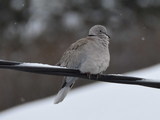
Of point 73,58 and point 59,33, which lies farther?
point 59,33

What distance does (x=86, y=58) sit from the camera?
603 centimetres

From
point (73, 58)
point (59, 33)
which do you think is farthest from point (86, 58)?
point (59, 33)

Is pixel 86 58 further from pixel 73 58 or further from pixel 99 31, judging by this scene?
pixel 99 31

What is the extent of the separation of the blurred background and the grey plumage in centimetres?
519

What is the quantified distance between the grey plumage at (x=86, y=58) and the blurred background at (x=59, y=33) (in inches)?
204

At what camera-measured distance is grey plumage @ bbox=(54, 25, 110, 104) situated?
19.6 feet

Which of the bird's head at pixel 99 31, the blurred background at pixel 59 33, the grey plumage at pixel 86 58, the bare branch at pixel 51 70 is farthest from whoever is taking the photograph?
the blurred background at pixel 59 33

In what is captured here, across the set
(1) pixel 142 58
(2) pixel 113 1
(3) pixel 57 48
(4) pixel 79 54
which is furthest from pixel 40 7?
(4) pixel 79 54

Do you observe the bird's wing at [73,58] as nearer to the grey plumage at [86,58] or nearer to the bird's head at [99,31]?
the grey plumage at [86,58]

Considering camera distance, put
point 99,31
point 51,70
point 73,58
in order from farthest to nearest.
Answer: point 99,31
point 73,58
point 51,70

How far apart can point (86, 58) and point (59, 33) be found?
327 inches

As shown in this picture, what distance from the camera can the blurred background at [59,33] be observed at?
11.9m

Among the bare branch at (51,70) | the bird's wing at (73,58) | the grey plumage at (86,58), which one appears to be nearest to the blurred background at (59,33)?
the grey plumage at (86,58)

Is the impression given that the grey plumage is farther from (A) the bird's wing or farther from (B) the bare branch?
(B) the bare branch
